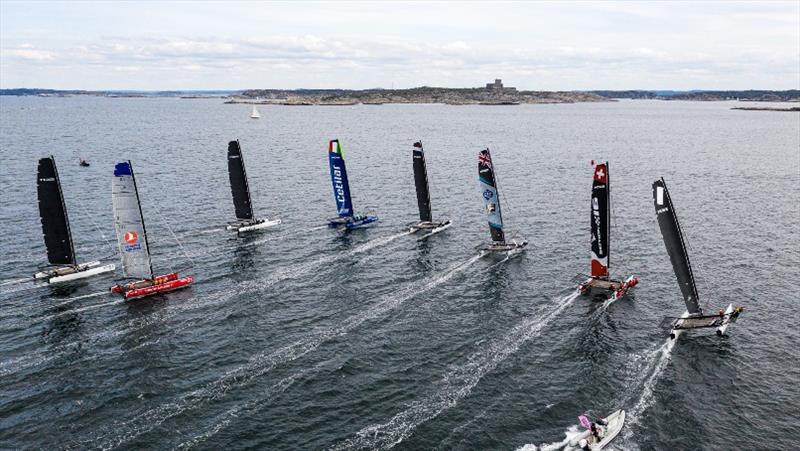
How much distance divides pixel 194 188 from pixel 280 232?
37685mm

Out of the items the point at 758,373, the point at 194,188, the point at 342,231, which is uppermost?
the point at 194,188

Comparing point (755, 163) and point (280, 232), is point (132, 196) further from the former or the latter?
point (755, 163)

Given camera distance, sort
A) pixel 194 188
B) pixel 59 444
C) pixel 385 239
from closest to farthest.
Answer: pixel 59 444
pixel 385 239
pixel 194 188

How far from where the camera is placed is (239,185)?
78562 mm

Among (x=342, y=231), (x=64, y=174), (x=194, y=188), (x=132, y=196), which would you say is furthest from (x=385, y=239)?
(x=64, y=174)

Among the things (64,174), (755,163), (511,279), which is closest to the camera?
(511,279)

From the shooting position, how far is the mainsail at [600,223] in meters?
55.9

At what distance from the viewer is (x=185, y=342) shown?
45312 mm

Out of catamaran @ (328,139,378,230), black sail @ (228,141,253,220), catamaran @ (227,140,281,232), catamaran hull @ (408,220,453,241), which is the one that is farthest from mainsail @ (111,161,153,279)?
catamaran hull @ (408,220,453,241)

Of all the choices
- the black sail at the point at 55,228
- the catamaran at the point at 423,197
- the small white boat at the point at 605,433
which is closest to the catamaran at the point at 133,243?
the black sail at the point at 55,228

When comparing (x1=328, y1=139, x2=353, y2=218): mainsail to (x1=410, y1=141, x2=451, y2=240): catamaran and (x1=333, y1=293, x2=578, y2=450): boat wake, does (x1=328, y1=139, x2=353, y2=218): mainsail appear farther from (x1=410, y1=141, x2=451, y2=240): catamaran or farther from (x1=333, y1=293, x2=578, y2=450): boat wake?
(x1=333, y1=293, x2=578, y2=450): boat wake

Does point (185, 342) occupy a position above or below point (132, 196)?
below

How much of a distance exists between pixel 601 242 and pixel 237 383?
120ft

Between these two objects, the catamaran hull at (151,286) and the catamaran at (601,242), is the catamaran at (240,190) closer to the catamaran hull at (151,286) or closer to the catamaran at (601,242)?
the catamaran hull at (151,286)
